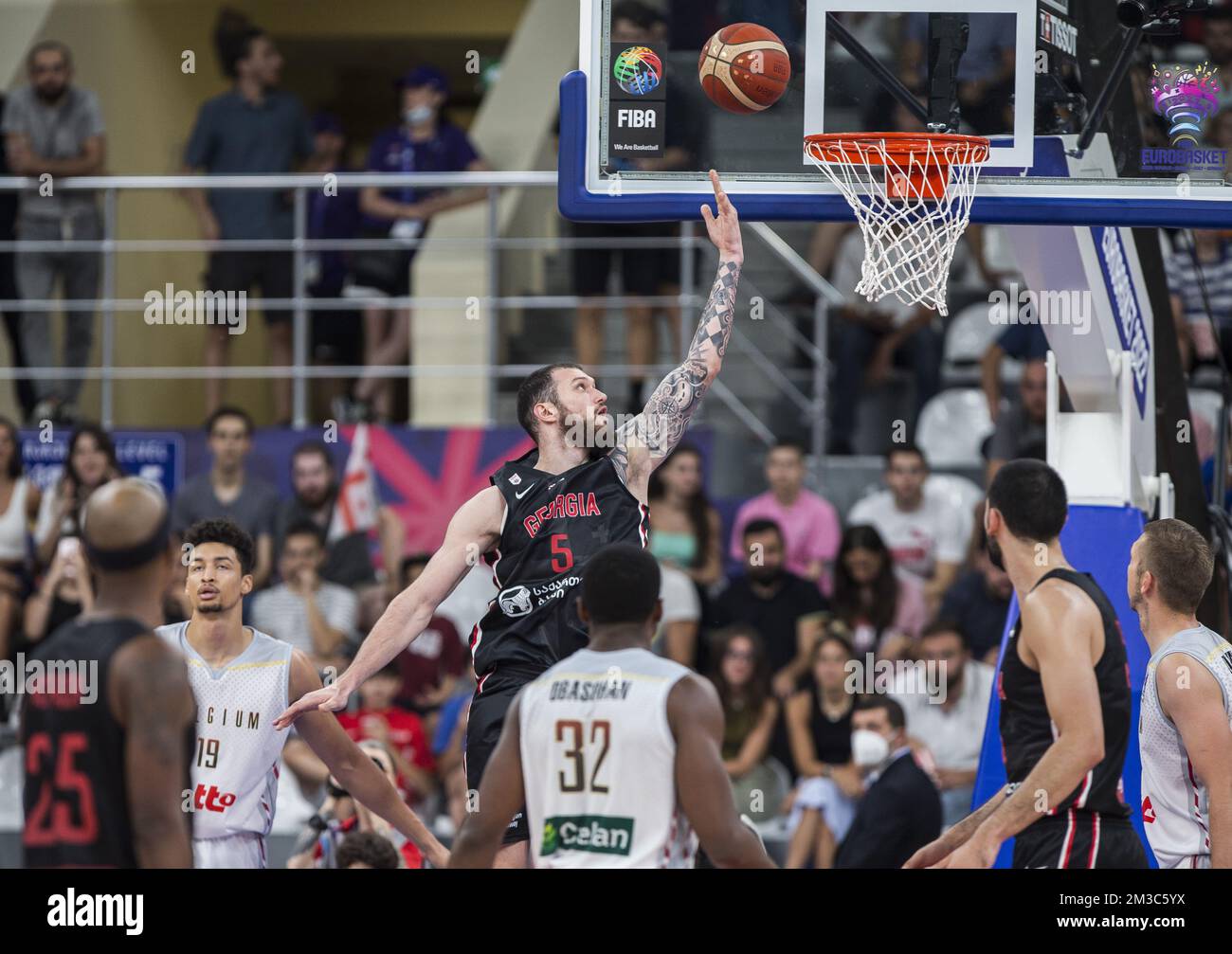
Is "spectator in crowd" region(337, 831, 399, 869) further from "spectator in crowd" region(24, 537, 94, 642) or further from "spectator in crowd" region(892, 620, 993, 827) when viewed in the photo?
"spectator in crowd" region(24, 537, 94, 642)

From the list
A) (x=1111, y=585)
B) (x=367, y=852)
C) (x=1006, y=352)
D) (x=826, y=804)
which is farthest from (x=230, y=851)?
(x=1006, y=352)

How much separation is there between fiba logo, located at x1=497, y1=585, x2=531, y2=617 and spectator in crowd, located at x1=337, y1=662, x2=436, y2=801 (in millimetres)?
3306

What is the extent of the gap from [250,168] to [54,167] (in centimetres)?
129

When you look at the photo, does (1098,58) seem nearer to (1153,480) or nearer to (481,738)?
(1153,480)

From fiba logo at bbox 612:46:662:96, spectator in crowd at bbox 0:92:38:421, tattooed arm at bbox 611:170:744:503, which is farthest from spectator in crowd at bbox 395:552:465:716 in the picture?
fiba logo at bbox 612:46:662:96

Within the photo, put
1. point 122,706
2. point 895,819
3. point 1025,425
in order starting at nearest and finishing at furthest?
point 122,706 → point 895,819 → point 1025,425

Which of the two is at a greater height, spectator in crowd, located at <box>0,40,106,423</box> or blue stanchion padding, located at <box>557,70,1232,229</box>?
spectator in crowd, located at <box>0,40,106,423</box>

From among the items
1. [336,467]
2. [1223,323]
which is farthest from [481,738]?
[1223,323]

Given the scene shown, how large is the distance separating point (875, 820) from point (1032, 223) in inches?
126

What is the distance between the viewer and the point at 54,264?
39.5 ft

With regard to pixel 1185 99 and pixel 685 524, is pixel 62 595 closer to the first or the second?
pixel 685 524

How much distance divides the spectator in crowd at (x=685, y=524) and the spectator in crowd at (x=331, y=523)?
5.25 ft

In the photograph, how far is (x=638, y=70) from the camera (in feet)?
21.9

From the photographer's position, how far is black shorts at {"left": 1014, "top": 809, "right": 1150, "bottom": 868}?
6.02 meters
